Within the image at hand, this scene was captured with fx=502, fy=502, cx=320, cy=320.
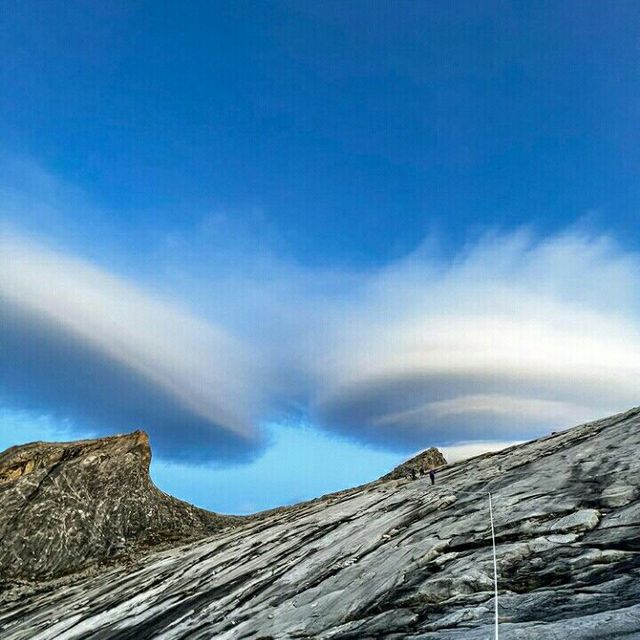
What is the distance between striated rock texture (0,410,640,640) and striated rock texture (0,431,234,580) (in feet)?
33.1

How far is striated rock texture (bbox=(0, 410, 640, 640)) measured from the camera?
11359 millimetres

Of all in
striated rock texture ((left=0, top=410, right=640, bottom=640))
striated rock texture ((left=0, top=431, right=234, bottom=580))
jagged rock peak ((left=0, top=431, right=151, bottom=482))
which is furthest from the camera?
jagged rock peak ((left=0, top=431, right=151, bottom=482))

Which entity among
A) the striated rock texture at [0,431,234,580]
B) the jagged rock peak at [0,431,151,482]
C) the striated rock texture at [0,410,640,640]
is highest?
the jagged rock peak at [0,431,151,482]

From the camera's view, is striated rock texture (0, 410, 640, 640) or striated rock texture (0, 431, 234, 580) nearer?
striated rock texture (0, 410, 640, 640)

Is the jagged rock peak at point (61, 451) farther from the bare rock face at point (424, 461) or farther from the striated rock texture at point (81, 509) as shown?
the bare rock face at point (424, 461)

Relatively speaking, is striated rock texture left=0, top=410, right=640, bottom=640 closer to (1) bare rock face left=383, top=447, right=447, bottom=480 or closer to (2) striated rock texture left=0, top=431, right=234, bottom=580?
(2) striated rock texture left=0, top=431, right=234, bottom=580

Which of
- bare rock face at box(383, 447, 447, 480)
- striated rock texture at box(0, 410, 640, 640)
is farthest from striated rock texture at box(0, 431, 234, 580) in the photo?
bare rock face at box(383, 447, 447, 480)

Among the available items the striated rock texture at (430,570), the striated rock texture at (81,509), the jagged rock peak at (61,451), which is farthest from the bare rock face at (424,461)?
the jagged rock peak at (61,451)

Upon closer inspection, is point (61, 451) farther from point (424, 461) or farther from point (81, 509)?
point (424, 461)

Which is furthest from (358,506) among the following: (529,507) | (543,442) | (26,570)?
(26,570)

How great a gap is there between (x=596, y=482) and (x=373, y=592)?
967cm

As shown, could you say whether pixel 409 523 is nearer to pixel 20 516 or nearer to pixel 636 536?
pixel 636 536

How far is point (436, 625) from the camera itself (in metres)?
11.5

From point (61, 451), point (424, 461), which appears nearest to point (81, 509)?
point (61, 451)
